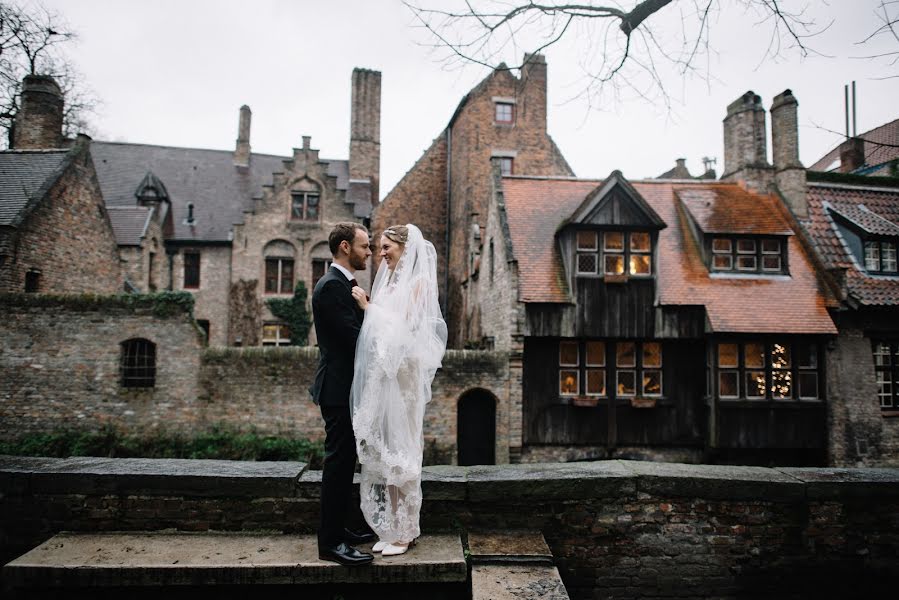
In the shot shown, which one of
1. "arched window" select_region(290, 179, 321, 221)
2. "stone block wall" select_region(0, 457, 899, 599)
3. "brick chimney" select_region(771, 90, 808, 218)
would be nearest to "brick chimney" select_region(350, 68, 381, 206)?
"arched window" select_region(290, 179, 321, 221)

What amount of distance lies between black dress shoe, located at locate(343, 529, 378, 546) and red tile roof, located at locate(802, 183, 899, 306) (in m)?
16.6

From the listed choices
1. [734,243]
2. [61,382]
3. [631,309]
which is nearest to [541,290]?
[631,309]

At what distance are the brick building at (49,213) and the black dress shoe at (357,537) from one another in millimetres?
18120

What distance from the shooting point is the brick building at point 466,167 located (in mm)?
27000

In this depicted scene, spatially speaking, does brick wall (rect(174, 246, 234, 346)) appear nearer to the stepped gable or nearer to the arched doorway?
the stepped gable

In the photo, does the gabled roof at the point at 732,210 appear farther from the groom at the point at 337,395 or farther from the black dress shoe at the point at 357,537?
the black dress shoe at the point at 357,537

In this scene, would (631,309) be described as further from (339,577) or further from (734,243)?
(339,577)

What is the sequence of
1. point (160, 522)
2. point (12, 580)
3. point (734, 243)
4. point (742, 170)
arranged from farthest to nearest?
1. point (742, 170)
2. point (734, 243)
3. point (160, 522)
4. point (12, 580)

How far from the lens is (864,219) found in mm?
17031

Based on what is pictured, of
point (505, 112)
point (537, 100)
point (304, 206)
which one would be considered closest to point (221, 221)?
point (304, 206)

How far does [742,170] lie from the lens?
724 inches

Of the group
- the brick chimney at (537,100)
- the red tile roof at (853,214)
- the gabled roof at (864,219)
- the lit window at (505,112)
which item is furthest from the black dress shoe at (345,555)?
the brick chimney at (537,100)

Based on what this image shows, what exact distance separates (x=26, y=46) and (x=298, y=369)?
22.1 m

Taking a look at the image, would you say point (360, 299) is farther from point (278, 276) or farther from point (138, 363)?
point (278, 276)
